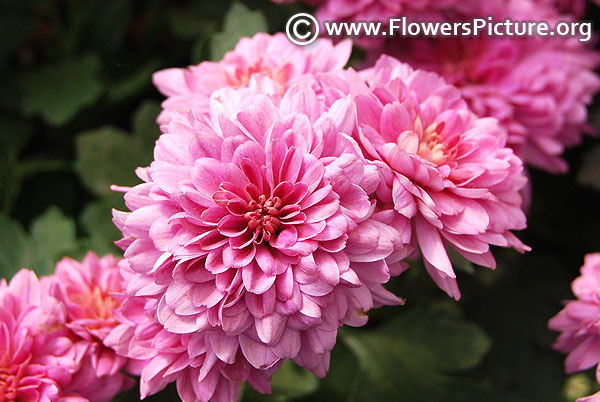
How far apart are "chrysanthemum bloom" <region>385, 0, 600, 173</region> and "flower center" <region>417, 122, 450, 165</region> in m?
0.25

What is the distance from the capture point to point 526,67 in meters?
0.98

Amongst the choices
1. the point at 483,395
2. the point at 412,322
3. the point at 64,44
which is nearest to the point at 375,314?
the point at 412,322

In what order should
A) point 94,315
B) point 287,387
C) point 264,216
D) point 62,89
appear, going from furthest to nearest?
point 62,89 → point 287,387 → point 94,315 → point 264,216

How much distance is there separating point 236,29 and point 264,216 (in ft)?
1.43

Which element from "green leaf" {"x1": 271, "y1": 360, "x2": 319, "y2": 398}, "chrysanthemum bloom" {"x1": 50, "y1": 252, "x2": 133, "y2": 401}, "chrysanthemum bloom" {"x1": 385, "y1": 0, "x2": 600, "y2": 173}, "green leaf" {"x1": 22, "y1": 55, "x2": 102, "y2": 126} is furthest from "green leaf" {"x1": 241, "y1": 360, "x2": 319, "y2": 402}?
"green leaf" {"x1": 22, "y1": 55, "x2": 102, "y2": 126}

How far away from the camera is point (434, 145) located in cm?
68

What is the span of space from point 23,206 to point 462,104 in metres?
0.89

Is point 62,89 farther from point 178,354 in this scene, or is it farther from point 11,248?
point 178,354

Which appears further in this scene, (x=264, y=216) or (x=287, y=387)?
(x=287, y=387)

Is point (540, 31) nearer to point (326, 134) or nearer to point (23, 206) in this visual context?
point (326, 134)

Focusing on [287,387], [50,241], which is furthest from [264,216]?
[50,241]

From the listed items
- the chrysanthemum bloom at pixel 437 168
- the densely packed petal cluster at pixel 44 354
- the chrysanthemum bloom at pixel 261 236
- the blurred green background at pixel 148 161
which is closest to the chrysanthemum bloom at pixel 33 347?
the densely packed petal cluster at pixel 44 354

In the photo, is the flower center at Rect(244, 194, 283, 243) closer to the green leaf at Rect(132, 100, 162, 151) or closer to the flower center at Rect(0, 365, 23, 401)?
the flower center at Rect(0, 365, 23, 401)

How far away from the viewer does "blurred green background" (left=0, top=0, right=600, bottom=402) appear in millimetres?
956
